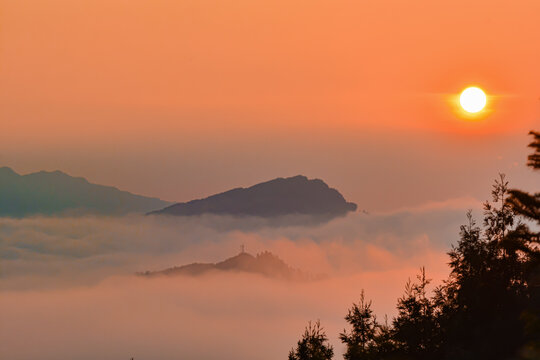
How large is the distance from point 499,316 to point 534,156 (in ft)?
96.0

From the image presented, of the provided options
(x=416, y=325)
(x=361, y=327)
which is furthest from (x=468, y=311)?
(x=361, y=327)

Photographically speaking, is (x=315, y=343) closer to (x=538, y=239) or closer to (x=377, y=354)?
(x=377, y=354)

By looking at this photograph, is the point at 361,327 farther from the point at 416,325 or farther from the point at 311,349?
the point at 416,325

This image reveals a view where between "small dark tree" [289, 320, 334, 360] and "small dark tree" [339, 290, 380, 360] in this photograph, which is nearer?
"small dark tree" [339, 290, 380, 360]

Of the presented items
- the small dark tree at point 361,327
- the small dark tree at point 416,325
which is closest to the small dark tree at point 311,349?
the small dark tree at point 361,327

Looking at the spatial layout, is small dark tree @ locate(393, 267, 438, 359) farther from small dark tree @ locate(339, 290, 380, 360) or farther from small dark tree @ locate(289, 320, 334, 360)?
small dark tree @ locate(289, 320, 334, 360)

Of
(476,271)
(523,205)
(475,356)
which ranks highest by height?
(476,271)

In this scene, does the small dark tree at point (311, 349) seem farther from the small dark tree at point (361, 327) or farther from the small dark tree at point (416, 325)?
the small dark tree at point (416, 325)

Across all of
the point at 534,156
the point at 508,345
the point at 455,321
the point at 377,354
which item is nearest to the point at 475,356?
the point at 508,345

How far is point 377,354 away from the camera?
302ft

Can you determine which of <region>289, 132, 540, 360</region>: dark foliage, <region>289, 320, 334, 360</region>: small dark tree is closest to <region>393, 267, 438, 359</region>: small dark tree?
<region>289, 132, 540, 360</region>: dark foliage

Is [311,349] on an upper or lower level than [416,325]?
upper

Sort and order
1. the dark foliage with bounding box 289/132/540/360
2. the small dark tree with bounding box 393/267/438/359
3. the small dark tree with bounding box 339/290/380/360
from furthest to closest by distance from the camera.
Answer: the small dark tree with bounding box 339/290/380/360 → the small dark tree with bounding box 393/267/438/359 → the dark foliage with bounding box 289/132/540/360

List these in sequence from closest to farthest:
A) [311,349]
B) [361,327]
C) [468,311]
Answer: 1. [468,311]
2. [361,327]
3. [311,349]
